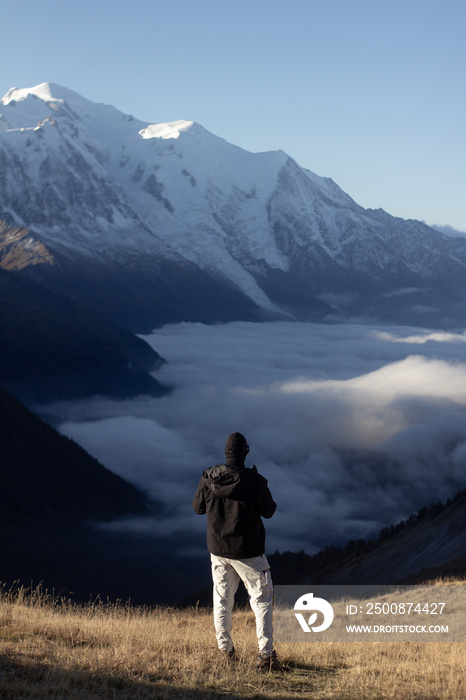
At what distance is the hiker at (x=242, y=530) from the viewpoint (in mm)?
12758

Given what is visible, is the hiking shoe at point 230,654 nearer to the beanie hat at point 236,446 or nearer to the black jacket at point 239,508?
the black jacket at point 239,508

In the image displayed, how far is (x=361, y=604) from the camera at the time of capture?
82.5 ft

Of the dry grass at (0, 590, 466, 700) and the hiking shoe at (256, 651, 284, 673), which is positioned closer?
the dry grass at (0, 590, 466, 700)

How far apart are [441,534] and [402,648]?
6092 cm

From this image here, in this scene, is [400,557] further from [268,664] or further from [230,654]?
[268,664]

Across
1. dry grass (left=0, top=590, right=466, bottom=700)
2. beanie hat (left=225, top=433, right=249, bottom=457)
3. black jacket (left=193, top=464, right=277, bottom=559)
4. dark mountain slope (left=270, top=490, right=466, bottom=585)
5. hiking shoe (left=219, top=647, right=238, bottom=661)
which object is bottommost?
dark mountain slope (left=270, top=490, right=466, bottom=585)

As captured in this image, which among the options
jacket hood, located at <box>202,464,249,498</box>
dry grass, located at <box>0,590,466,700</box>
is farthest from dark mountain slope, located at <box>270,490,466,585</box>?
jacket hood, located at <box>202,464,249,498</box>

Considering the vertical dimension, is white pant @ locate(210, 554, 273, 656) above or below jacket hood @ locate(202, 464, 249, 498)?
below

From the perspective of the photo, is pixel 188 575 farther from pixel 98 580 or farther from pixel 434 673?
pixel 434 673

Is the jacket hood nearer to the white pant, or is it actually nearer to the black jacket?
the black jacket

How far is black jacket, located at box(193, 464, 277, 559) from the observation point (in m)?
12.8

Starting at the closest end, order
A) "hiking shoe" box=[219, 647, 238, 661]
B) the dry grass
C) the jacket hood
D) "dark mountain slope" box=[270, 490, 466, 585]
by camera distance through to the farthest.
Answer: the dry grass, the jacket hood, "hiking shoe" box=[219, 647, 238, 661], "dark mountain slope" box=[270, 490, 466, 585]

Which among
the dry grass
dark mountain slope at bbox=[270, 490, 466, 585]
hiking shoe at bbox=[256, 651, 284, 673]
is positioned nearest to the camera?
the dry grass

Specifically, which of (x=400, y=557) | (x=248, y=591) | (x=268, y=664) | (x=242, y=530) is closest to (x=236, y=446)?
(x=242, y=530)
